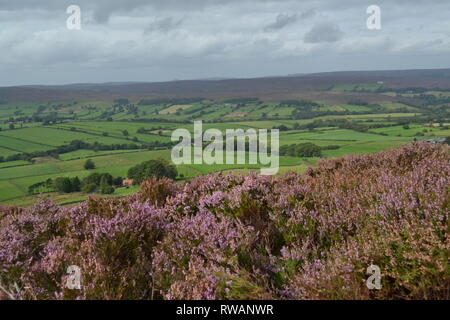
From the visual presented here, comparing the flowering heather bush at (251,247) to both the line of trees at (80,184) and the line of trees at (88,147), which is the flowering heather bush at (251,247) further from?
the line of trees at (88,147)

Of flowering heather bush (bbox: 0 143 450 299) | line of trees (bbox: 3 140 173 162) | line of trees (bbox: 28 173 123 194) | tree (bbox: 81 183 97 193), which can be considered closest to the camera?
flowering heather bush (bbox: 0 143 450 299)

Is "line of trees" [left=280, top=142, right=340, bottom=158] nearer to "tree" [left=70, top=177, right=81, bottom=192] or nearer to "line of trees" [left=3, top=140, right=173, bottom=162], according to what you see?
"tree" [left=70, top=177, right=81, bottom=192]

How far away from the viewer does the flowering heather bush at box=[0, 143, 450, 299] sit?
311cm

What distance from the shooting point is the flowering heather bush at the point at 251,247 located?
122 inches

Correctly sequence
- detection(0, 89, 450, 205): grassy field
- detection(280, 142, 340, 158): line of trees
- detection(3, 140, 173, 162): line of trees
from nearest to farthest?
detection(0, 89, 450, 205): grassy field
detection(280, 142, 340, 158): line of trees
detection(3, 140, 173, 162): line of trees

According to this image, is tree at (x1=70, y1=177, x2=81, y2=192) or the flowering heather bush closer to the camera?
the flowering heather bush

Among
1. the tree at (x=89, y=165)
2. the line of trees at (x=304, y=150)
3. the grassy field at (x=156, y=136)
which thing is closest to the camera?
the grassy field at (x=156, y=136)

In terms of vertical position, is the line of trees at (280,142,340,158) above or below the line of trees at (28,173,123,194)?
above

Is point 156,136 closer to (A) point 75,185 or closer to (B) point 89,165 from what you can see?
(B) point 89,165

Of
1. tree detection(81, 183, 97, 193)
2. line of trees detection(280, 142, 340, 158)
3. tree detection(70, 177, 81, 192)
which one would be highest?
line of trees detection(280, 142, 340, 158)

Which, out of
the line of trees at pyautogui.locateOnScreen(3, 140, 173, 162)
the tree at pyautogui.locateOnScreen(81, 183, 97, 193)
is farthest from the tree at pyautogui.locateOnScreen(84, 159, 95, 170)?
the tree at pyautogui.locateOnScreen(81, 183, 97, 193)

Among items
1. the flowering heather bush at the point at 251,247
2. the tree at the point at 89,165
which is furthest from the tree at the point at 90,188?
the flowering heather bush at the point at 251,247

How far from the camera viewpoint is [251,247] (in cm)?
415
